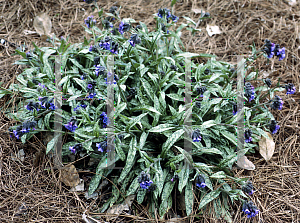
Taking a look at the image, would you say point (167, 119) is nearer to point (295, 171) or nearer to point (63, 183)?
point (63, 183)

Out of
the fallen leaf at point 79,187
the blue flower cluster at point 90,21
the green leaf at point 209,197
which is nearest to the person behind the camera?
the green leaf at point 209,197

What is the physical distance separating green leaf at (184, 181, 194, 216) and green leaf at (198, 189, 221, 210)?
0.10 m

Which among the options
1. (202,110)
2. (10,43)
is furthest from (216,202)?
(10,43)

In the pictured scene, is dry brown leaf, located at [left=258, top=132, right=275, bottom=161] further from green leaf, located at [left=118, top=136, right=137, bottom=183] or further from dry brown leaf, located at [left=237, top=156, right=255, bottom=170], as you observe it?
green leaf, located at [left=118, top=136, right=137, bottom=183]

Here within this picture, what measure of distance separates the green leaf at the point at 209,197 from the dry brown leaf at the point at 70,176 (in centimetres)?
137

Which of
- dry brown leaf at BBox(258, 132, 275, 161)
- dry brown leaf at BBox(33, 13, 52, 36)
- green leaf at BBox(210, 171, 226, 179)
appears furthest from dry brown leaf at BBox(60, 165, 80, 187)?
dry brown leaf at BBox(33, 13, 52, 36)

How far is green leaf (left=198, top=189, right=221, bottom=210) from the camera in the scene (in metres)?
2.66

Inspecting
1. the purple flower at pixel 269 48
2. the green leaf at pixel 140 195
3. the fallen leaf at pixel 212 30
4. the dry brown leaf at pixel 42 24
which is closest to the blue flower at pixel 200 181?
the green leaf at pixel 140 195

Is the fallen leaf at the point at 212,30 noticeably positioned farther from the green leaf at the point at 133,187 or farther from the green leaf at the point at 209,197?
the green leaf at the point at 133,187

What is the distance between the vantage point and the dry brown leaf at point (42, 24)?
4375 millimetres

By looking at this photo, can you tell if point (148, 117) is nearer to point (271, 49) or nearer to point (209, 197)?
point (209, 197)

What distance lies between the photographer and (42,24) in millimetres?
4426

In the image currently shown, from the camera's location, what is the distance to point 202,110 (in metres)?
3.12

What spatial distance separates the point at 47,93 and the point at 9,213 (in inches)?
53.8
